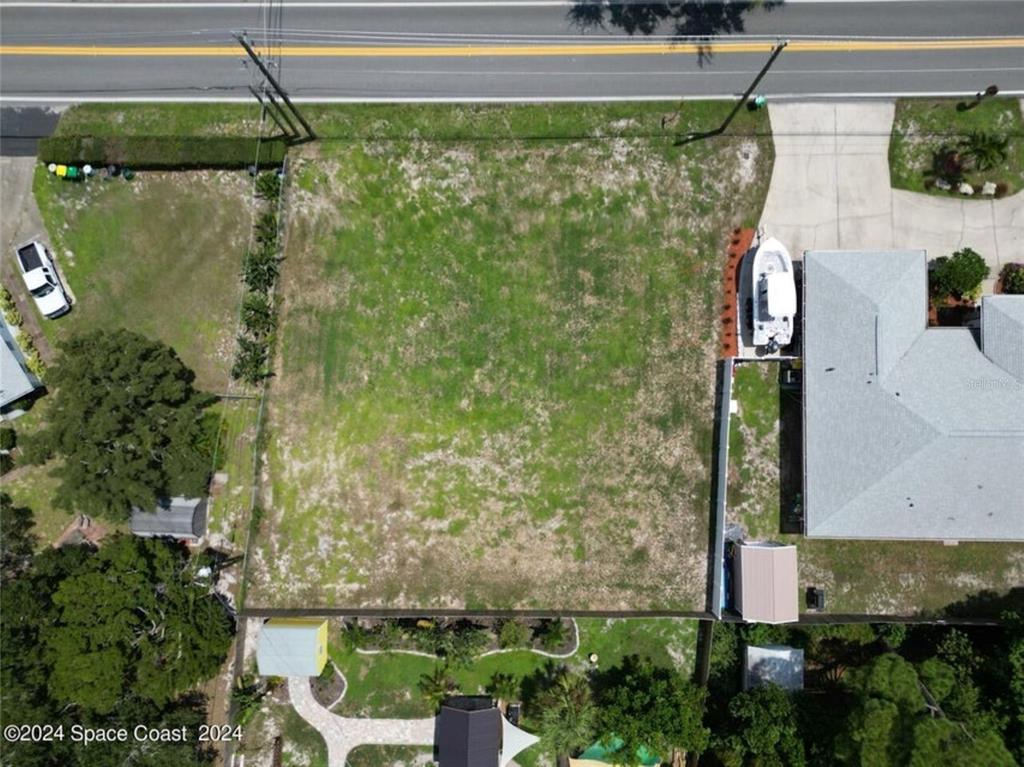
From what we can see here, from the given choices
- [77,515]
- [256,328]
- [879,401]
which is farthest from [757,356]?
[77,515]

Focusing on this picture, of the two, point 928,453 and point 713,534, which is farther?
point 713,534

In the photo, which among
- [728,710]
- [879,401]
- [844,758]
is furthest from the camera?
[728,710]

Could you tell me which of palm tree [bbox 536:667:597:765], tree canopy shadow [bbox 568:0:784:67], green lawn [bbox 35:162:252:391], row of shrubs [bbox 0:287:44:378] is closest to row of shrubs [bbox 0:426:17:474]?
row of shrubs [bbox 0:287:44:378]

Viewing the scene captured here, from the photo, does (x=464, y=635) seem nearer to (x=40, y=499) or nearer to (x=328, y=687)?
(x=328, y=687)

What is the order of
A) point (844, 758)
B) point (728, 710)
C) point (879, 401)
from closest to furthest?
1. point (844, 758)
2. point (879, 401)
3. point (728, 710)

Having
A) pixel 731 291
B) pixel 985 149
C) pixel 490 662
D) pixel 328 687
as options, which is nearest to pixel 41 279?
pixel 328 687

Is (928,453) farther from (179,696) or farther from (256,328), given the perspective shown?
(179,696)

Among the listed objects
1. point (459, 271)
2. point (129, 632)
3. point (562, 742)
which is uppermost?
point (459, 271)
